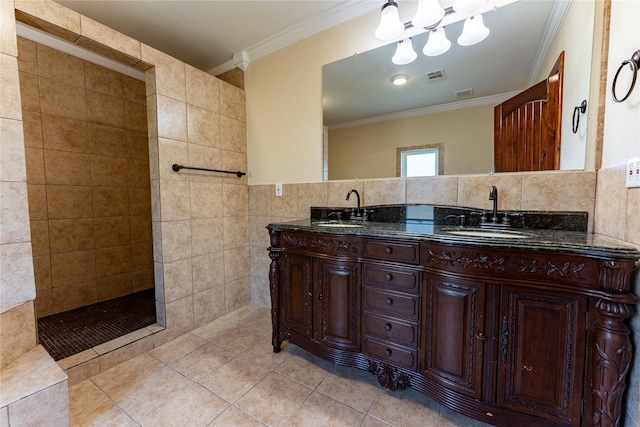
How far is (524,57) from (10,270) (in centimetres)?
276

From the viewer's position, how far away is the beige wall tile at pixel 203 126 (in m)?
2.04

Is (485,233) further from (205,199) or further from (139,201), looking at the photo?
(139,201)

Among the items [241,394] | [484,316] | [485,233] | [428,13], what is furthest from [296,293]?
[428,13]

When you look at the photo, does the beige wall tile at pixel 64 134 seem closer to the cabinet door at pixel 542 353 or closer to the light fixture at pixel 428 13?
the light fixture at pixel 428 13

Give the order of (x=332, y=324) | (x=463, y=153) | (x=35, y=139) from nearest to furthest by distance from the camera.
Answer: (x=332, y=324) → (x=463, y=153) → (x=35, y=139)

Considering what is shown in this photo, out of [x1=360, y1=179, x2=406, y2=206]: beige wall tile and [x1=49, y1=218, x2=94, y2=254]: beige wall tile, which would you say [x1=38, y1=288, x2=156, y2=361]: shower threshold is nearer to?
[x1=49, y1=218, x2=94, y2=254]: beige wall tile

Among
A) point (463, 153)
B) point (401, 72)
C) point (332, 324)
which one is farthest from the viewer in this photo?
point (401, 72)

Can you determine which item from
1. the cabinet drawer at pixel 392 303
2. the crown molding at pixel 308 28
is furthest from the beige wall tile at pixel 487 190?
the crown molding at pixel 308 28

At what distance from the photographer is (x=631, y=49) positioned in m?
0.97

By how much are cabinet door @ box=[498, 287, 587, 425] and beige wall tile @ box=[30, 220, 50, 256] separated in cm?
305

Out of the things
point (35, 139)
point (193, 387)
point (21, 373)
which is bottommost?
point (193, 387)

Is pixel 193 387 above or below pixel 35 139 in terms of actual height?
below

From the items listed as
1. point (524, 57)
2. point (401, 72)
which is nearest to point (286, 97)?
point (401, 72)

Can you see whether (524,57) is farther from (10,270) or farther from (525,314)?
(10,270)
